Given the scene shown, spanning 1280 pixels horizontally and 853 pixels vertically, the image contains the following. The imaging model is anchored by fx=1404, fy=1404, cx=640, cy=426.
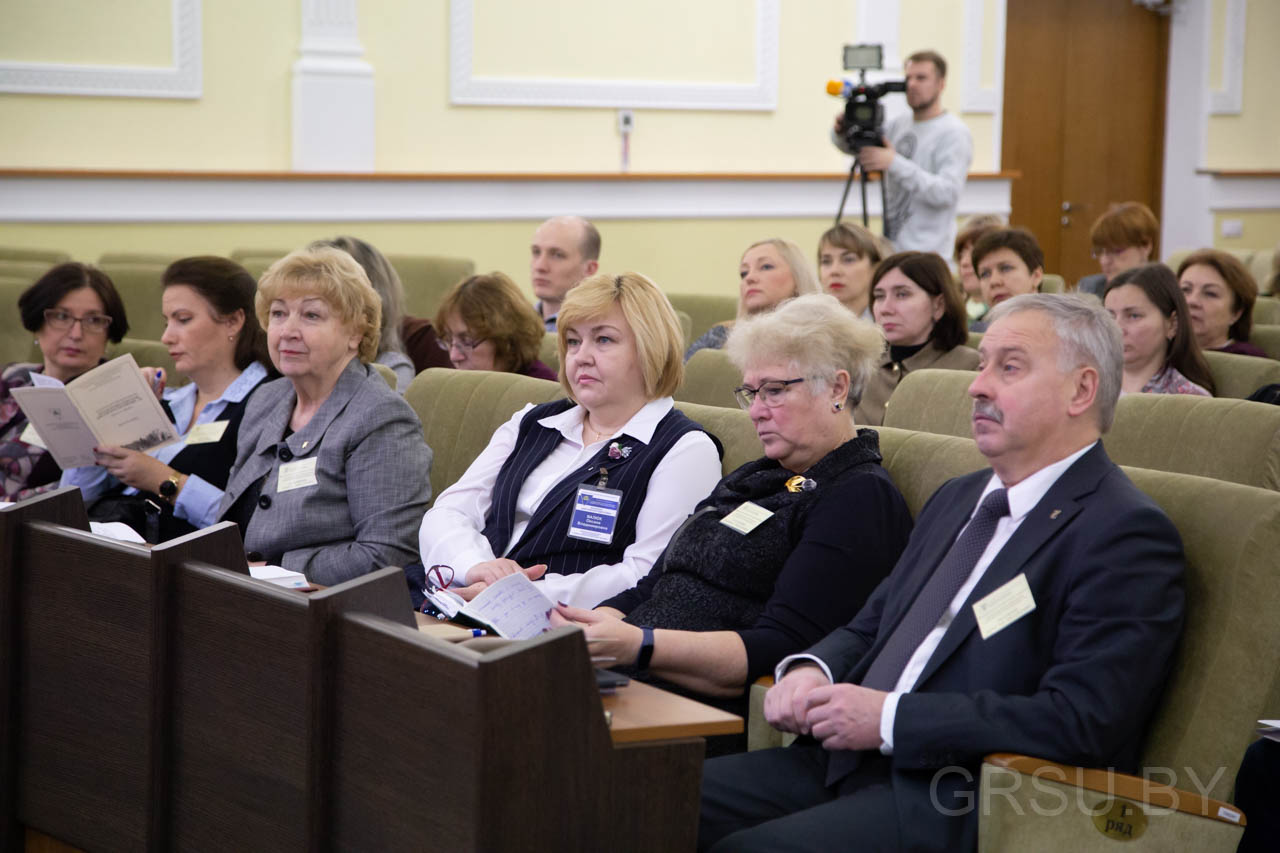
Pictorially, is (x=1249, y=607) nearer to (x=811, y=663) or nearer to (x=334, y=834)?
(x=811, y=663)

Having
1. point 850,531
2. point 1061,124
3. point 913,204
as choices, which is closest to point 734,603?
point 850,531

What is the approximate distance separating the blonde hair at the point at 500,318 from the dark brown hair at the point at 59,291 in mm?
959

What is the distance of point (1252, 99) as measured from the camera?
32.4ft

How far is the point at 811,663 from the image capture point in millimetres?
2170

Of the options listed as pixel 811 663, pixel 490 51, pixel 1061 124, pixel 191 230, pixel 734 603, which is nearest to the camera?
pixel 811 663

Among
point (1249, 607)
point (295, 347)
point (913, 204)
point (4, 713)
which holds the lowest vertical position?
point (4, 713)

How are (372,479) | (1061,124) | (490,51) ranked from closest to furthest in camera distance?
(372,479) < (490,51) < (1061,124)

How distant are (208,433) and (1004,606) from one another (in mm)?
2136

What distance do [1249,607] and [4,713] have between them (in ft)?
6.15

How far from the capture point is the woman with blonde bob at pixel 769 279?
14.9ft

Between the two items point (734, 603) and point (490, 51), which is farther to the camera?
point (490, 51)

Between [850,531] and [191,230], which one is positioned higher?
[191,230]

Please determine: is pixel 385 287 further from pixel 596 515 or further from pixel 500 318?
pixel 596 515

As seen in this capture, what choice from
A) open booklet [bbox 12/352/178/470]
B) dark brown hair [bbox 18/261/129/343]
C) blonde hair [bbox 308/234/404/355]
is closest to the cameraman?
blonde hair [bbox 308/234/404/355]
